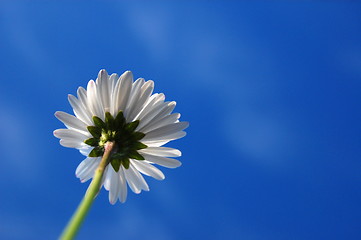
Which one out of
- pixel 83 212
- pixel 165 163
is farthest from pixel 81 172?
Result: pixel 83 212

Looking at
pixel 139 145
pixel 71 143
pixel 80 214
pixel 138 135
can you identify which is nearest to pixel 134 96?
pixel 138 135

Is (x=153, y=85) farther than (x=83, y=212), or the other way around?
(x=153, y=85)

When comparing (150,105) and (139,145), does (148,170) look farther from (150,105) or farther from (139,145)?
(150,105)

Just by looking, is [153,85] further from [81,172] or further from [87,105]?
[81,172]

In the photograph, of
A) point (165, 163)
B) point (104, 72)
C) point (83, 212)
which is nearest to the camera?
point (83, 212)

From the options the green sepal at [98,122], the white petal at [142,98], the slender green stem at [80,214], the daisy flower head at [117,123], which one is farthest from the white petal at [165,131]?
the slender green stem at [80,214]

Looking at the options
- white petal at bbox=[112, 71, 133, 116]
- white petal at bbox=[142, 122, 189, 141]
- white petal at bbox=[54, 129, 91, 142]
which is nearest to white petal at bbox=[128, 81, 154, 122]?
white petal at bbox=[112, 71, 133, 116]

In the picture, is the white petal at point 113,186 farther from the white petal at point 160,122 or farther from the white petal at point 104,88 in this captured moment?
the white petal at point 104,88

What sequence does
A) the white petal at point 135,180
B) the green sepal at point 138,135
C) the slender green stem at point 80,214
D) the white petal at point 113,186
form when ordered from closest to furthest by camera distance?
the slender green stem at point 80,214, the green sepal at point 138,135, the white petal at point 113,186, the white petal at point 135,180
